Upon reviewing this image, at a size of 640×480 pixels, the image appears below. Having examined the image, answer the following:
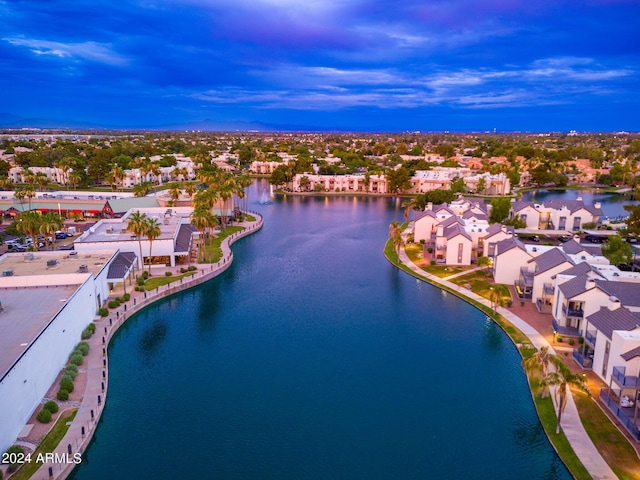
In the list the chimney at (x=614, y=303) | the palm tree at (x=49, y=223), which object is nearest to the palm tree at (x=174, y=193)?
the palm tree at (x=49, y=223)

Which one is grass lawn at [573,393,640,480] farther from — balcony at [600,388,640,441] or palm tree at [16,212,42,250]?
palm tree at [16,212,42,250]

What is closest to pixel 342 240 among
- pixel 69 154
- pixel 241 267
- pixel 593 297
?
pixel 241 267

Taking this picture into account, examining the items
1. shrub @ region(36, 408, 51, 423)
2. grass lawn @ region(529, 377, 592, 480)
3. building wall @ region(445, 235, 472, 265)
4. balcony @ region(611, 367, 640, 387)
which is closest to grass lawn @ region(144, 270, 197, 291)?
shrub @ region(36, 408, 51, 423)

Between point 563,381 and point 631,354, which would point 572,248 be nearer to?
point 631,354

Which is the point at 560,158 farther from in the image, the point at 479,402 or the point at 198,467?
the point at 198,467

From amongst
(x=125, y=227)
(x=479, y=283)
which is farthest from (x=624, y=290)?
(x=125, y=227)
